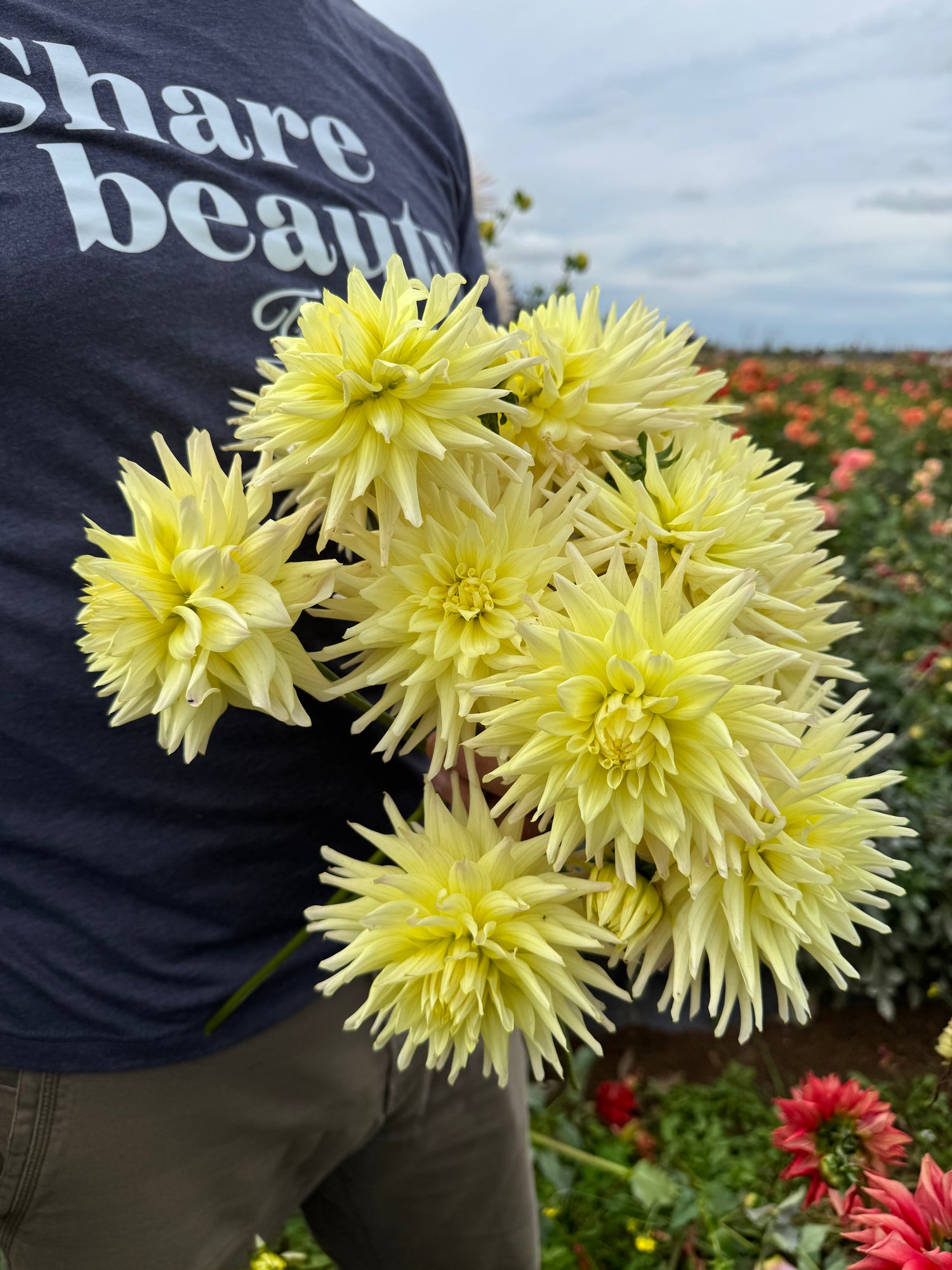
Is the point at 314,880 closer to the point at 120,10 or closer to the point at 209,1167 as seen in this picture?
the point at 209,1167

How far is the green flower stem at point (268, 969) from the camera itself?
34.7 inches

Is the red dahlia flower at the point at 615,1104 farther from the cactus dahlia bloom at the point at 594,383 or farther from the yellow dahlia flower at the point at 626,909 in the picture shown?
the cactus dahlia bloom at the point at 594,383

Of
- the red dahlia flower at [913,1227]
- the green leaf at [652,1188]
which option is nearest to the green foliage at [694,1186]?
the green leaf at [652,1188]

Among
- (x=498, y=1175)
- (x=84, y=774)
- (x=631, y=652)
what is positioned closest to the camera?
(x=631, y=652)

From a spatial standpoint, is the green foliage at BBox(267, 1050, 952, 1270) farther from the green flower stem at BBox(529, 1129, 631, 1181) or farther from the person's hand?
the person's hand

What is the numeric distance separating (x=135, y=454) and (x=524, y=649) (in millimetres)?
656

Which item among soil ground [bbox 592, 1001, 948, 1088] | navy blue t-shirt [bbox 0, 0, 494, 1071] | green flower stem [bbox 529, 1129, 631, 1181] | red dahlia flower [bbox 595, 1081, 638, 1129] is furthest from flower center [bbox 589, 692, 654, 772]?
red dahlia flower [bbox 595, 1081, 638, 1129]

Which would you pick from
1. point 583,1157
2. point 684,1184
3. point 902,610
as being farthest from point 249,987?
point 902,610

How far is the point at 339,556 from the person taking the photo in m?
0.93

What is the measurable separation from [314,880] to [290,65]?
116cm

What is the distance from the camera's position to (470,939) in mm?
724

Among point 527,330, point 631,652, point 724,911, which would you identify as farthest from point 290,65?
point 724,911

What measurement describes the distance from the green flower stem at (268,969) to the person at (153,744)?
22 mm

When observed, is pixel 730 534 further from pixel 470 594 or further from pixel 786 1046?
pixel 786 1046
